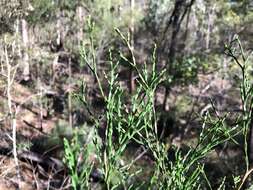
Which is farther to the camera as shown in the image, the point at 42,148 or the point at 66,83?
the point at 66,83

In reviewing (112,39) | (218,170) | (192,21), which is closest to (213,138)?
(218,170)

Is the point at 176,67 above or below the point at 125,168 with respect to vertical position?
below

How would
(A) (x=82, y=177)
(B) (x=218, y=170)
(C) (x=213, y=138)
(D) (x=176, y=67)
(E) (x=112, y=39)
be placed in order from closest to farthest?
(A) (x=82, y=177) < (C) (x=213, y=138) < (D) (x=176, y=67) < (B) (x=218, y=170) < (E) (x=112, y=39)

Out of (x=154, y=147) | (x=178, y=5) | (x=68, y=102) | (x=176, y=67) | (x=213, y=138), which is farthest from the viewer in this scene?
(x=68, y=102)

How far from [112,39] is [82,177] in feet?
64.4

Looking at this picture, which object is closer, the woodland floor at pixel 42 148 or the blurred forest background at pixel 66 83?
the blurred forest background at pixel 66 83

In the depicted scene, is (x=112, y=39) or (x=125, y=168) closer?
(x=125, y=168)

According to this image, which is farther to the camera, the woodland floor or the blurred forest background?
the woodland floor

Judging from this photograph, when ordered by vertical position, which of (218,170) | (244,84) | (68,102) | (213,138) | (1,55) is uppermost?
(244,84)

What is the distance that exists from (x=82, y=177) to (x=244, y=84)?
918 millimetres

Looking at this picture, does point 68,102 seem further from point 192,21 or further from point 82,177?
point 192,21

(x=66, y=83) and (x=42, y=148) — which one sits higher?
(x=66, y=83)

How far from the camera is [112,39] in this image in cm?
2075

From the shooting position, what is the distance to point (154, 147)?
2.06m
